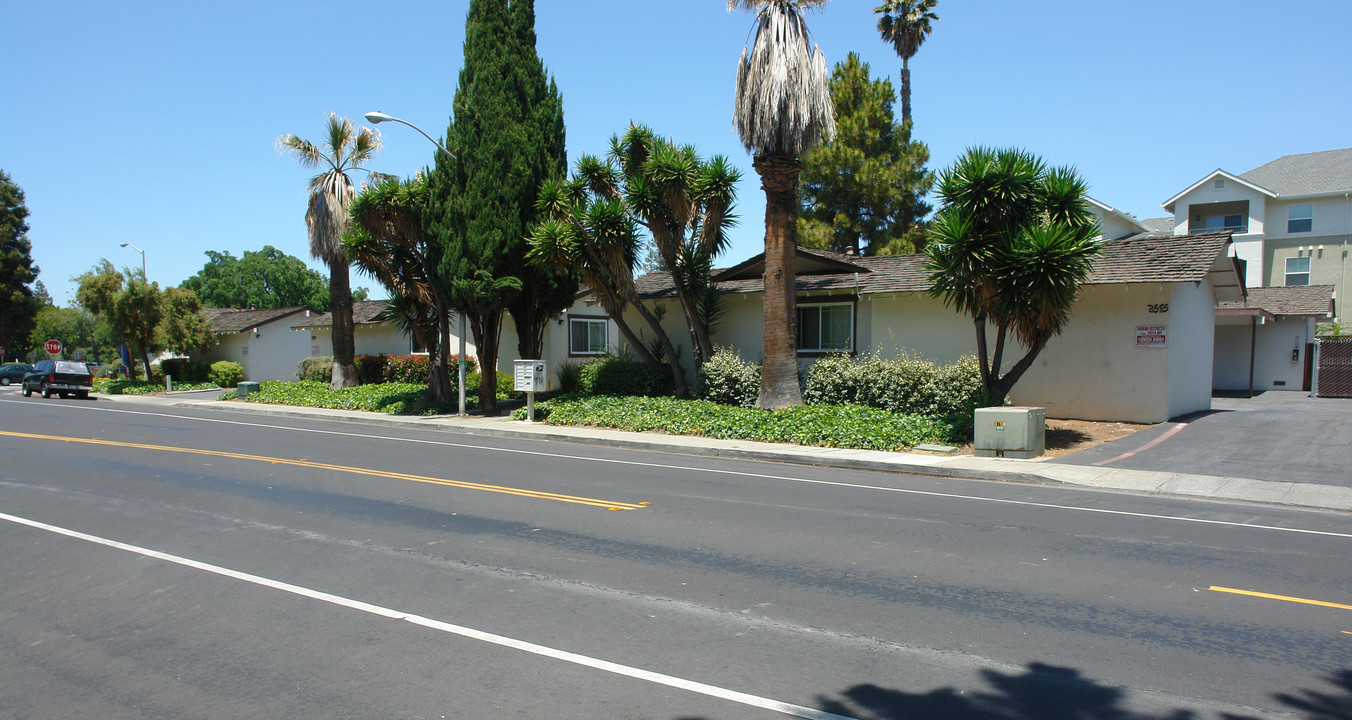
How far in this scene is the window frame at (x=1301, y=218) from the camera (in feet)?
118

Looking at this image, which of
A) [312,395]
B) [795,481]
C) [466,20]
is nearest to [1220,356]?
[795,481]

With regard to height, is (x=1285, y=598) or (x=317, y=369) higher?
(x=317, y=369)

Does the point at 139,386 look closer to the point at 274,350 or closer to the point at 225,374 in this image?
the point at 225,374

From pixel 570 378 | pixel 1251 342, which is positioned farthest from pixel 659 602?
pixel 1251 342

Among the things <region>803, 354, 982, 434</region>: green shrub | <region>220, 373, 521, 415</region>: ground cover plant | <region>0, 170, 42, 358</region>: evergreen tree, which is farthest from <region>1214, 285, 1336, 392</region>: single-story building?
<region>0, 170, 42, 358</region>: evergreen tree

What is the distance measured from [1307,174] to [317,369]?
44.8m

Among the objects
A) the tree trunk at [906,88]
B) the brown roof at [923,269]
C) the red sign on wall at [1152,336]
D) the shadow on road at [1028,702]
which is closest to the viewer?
the shadow on road at [1028,702]

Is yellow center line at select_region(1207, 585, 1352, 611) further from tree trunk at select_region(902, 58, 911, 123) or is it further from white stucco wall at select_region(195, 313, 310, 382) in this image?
white stucco wall at select_region(195, 313, 310, 382)

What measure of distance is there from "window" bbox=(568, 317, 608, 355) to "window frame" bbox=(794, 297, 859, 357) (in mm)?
9629

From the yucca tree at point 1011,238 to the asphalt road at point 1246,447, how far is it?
2.81 m

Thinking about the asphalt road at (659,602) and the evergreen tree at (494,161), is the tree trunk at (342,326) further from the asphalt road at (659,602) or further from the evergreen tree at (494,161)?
the asphalt road at (659,602)

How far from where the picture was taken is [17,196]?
62.1m

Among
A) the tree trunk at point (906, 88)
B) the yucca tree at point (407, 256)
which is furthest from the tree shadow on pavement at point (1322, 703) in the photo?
the tree trunk at point (906, 88)

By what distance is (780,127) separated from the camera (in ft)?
57.9
